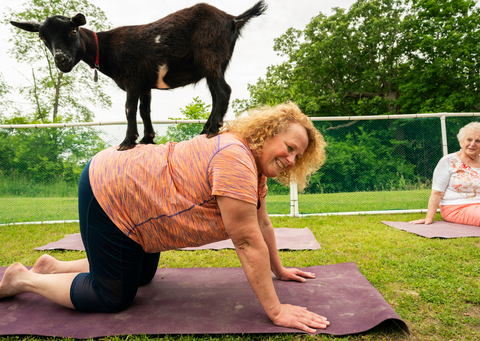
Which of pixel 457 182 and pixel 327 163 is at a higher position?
pixel 327 163

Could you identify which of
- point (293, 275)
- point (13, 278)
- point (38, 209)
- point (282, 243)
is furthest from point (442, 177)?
point (38, 209)

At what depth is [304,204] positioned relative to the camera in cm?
547

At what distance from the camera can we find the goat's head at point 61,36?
4.42ft

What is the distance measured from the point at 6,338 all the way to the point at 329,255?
2.57 metres

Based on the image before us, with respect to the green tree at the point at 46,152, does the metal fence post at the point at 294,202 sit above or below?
below

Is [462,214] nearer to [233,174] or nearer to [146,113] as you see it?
[233,174]

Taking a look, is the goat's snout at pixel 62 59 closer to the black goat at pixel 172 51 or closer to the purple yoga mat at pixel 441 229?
the black goat at pixel 172 51

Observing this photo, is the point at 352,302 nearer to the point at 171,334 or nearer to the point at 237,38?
the point at 171,334

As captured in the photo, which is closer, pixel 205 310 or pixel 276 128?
pixel 276 128

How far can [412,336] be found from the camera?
150 cm

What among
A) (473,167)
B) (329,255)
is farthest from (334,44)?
(329,255)

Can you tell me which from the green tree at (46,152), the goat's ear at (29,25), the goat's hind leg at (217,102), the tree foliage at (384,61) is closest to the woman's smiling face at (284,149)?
the goat's hind leg at (217,102)

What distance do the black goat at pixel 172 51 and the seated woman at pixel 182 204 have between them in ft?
0.78

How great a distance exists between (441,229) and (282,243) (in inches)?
82.4
